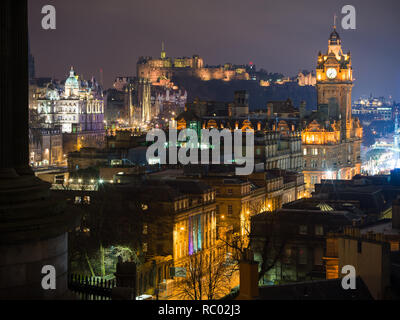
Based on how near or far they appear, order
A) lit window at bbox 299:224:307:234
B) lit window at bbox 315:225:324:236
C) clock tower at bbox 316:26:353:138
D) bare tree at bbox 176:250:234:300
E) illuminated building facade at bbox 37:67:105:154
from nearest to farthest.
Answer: bare tree at bbox 176:250:234:300 < lit window at bbox 315:225:324:236 < lit window at bbox 299:224:307:234 < clock tower at bbox 316:26:353:138 < illuminated building facade at bbox 37:67:105:154

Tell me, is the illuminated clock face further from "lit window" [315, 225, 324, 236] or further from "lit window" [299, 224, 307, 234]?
"lit window" [315, 225, 324, 236]

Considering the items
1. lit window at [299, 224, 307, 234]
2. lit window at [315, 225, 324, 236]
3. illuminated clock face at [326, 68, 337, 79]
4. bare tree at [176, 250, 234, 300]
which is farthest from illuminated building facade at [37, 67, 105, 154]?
lit window at [315, 225, 324, 236]

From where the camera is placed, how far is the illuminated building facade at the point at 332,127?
111125 millimetres

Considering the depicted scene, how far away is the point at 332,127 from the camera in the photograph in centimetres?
11606

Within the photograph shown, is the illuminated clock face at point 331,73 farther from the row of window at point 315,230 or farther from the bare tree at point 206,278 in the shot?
the row of window at point 315,230

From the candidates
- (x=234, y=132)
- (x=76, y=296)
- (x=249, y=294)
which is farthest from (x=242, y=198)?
(x=76, y=296)

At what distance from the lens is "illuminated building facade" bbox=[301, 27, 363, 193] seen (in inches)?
4375

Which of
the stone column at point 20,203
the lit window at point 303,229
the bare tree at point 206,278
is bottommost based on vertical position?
the bare tree at point 206,278

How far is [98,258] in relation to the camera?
4128 cm

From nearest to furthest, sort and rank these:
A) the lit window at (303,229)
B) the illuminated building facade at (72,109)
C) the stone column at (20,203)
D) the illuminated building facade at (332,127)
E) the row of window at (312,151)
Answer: the stone column at (20,203)
the lit window at (303,229)
the row of window at (312,151)
the illuminated building facade at (332,127)
the illuminated building facade at (72,109)

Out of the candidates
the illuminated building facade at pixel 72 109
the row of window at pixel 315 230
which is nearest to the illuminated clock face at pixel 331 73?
the illuminated building facade at pixel 72 109

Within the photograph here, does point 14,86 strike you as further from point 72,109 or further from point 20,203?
point 72,109

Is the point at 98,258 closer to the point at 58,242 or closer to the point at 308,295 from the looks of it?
the point at 308,295

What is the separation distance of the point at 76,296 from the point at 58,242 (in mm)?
1052
